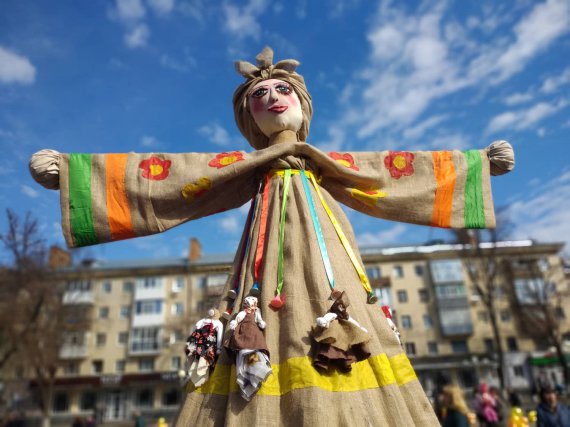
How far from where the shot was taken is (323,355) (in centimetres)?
188

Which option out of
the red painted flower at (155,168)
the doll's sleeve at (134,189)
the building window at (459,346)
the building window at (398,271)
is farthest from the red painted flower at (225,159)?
the building window at (459,346)

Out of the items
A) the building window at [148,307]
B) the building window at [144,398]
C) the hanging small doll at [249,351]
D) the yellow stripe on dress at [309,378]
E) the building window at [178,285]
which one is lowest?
the building window at [144,398]

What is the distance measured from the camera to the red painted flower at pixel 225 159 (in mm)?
2777

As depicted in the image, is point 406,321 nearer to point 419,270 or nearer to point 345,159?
point 419,270

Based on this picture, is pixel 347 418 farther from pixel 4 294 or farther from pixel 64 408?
pixel 64 408

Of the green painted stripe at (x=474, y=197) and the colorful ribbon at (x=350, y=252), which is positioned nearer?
the colorful ribbon at (x=350, y=252)

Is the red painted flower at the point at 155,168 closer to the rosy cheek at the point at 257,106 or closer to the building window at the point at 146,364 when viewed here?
the rosy cheek at the point at 257,106

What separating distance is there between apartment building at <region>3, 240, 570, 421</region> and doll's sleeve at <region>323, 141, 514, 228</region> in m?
26.2

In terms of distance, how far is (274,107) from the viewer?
9.82ft

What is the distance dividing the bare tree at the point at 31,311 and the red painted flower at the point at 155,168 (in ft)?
37.7

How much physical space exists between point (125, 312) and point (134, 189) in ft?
107

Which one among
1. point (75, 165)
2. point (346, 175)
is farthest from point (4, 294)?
point (346, 175)

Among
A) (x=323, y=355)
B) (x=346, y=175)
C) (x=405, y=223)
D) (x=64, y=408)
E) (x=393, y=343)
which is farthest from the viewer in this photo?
Result: (x=64, y=408)

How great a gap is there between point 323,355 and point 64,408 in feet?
114
